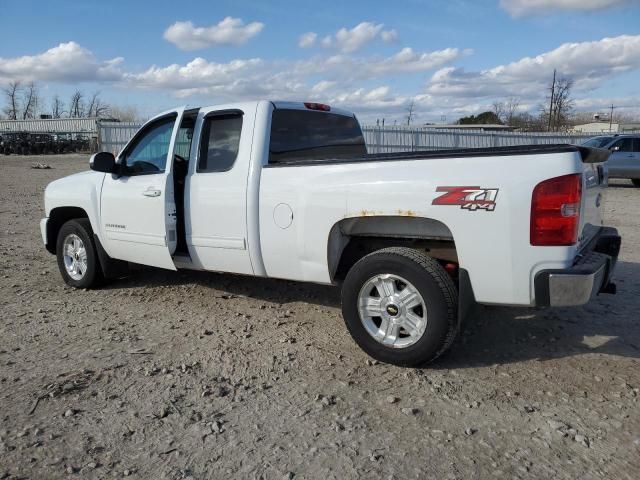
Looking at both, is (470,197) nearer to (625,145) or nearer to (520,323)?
(520,323)

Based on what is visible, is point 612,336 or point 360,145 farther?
point 360,145

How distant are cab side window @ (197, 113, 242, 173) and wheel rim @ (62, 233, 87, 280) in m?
2.03

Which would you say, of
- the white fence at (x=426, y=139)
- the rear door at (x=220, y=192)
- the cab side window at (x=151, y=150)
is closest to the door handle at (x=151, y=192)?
the cab side window at (x=151, y=150)

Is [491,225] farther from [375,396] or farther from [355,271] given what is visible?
[375,396]

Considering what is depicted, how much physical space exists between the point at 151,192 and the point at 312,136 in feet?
5.25

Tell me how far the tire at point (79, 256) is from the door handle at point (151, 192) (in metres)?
1.13

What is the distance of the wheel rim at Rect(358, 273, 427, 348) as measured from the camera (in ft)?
12.9

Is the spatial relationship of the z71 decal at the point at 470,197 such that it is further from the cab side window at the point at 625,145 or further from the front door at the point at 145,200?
the cab side window at the point at 625,145

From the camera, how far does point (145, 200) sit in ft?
17.4

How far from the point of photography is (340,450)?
299cm

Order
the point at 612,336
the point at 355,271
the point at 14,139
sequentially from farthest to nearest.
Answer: the point at 14,139, the point at 612,336, the point at 355,271

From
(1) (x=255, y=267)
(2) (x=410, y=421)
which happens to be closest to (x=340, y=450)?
(2) (x=410, y=421)

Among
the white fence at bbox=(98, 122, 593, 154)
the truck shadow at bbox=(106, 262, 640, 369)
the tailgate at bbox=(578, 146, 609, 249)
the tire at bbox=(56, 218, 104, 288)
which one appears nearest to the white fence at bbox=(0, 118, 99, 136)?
the white fence at bbox=(98, 122, 593, 154)

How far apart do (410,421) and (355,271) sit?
3.93 ft
